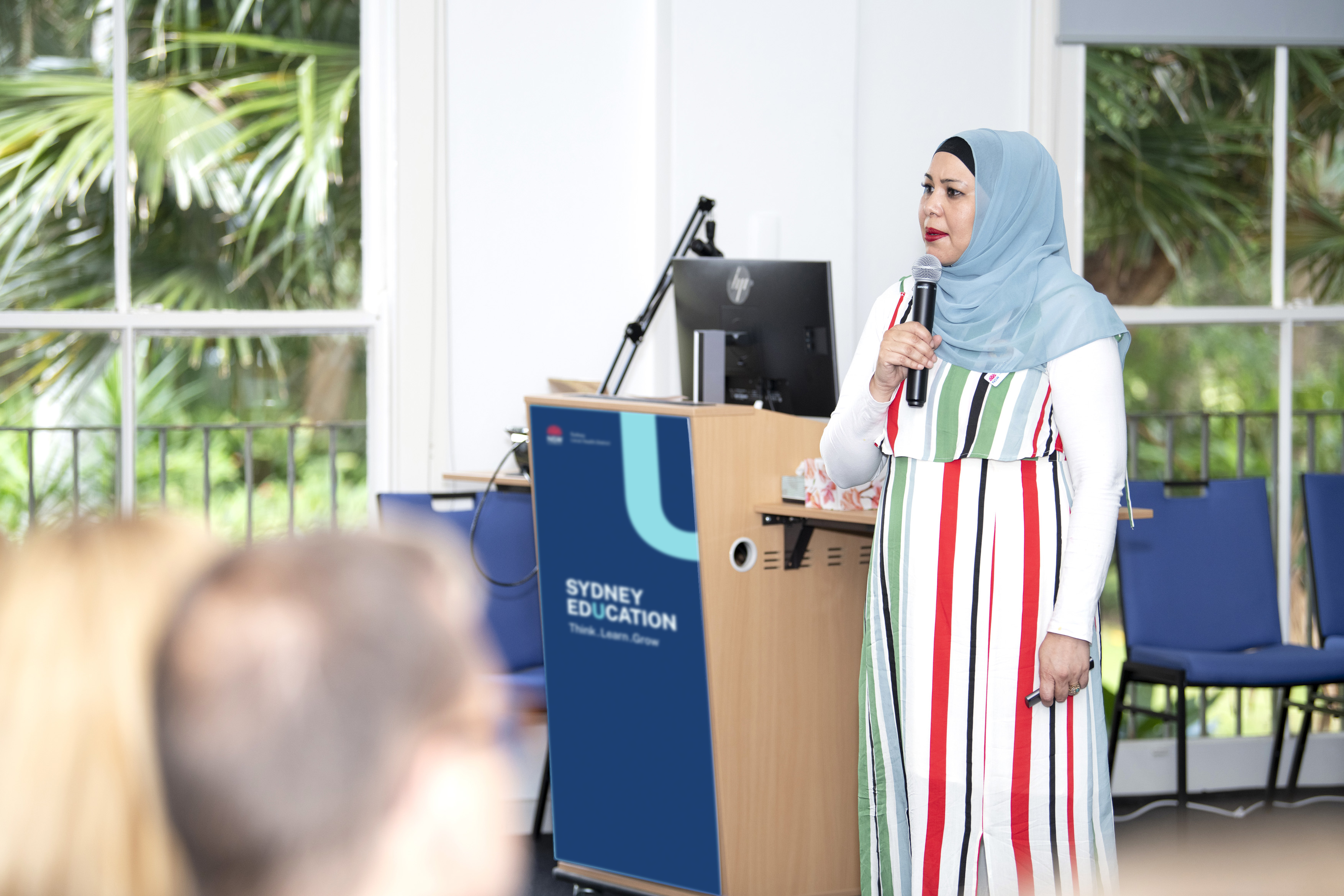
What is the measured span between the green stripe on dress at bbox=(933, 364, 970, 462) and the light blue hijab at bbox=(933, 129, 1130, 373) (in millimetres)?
26

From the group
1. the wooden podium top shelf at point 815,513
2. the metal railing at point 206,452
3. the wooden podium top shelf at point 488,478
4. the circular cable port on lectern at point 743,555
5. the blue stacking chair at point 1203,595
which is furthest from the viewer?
the metal railing at point 206,452

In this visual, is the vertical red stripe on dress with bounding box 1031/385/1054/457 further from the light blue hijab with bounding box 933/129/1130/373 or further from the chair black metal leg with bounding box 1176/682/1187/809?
the chair black metal leg with bounding box 1176/682/1187/809

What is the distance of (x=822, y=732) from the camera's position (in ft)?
8.31

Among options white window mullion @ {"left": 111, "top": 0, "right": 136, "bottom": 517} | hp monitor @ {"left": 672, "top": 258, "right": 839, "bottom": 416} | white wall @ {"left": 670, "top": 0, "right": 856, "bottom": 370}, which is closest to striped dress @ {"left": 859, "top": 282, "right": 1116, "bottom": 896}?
hp monitor @ {"left": 672, "top": 258, "right": 839, "bottom": 416}

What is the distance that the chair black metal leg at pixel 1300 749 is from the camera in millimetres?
3541

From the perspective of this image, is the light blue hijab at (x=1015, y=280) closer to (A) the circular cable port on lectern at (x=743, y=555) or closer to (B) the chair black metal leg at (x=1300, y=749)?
(A) the circular cable port on lectern at (x=743, y=555)

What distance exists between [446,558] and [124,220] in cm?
332

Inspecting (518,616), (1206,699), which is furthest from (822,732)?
(1206,699)

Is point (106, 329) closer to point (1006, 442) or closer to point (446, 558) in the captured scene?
point (1006, 442)

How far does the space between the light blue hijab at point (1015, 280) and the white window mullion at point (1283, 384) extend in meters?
2.18

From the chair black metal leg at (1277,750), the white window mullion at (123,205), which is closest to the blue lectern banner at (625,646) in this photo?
the white window mullion at (123,205)

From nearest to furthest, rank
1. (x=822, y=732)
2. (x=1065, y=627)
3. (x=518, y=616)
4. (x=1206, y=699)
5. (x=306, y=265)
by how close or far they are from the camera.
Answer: (x=1065, y=627) → (x=822, y=732) → (x=518, y=616) → (x=306, y=265) → (x=1206, y=699)

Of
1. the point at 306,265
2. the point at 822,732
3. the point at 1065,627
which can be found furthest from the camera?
the point at 306,265

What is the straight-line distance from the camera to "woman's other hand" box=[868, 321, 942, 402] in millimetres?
1956
